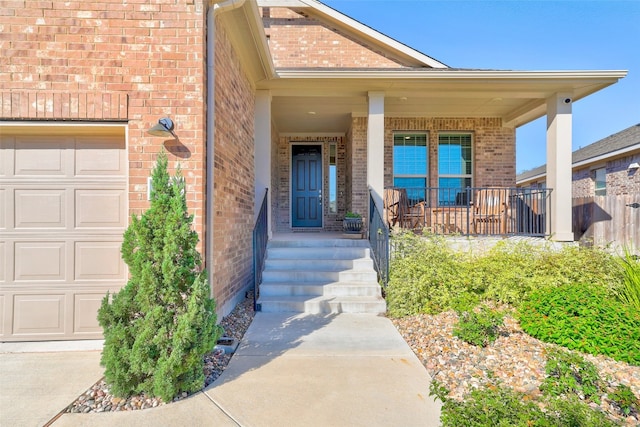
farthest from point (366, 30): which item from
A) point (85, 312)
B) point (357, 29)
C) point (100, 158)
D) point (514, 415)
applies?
point (514, 415)

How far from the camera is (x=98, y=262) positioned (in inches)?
134

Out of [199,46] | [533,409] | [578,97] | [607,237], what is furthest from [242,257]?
[607,237]

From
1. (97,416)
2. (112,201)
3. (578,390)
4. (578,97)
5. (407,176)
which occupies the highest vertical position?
(578,97)

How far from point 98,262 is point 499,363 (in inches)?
154

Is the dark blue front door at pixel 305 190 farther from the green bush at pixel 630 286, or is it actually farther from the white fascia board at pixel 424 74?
the green bush at pixel 630 286

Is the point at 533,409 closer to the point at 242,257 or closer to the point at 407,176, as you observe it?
the point at 242,257

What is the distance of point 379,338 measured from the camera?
360cm

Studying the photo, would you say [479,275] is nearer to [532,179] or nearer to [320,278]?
[320,278]

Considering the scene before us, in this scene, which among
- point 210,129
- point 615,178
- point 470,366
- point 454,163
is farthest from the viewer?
point 615,178

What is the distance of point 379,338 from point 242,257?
242cm

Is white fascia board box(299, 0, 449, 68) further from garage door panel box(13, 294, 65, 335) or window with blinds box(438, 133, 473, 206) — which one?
garage door panel box(13, 294, 65, 335)

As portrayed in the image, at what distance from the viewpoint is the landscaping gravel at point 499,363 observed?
2529 millimetres

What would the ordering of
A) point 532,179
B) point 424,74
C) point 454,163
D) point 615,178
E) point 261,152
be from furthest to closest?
point 532,179
point 615,178
point 454,163
point 261,152
point 424,74

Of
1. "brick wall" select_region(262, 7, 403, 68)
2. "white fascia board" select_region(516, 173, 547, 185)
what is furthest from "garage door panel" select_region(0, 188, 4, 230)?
"white fascia board" select_region(516, 173, 547, 185)
